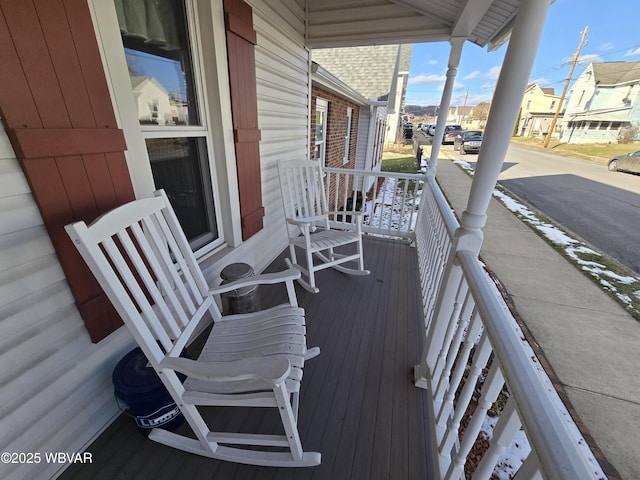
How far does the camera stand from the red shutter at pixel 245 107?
1812mm

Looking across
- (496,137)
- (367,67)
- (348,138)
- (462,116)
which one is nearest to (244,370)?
(496,137)

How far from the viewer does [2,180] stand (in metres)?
0.89

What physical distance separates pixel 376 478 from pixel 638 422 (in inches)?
83.0

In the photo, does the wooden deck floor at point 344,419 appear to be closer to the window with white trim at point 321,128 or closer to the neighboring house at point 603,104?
the window with white trim at point 321,128

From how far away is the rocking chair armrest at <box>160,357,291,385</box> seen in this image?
92 cm

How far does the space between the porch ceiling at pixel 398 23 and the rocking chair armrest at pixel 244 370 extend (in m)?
2.74

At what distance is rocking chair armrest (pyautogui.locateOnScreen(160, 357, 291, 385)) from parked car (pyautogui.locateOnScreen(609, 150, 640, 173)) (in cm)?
1546

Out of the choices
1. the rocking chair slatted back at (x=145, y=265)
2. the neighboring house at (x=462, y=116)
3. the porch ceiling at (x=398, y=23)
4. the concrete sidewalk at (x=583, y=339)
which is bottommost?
the concrete sidewalk at (x=583, y=339)

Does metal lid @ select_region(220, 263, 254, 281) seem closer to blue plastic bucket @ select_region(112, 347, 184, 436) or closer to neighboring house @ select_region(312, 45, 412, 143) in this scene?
blue plastic bucket @ select_region(112, 347, 184, 436)

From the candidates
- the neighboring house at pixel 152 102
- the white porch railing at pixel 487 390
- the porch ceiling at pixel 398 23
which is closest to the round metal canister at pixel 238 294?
the neighboring house at pixel 152 102

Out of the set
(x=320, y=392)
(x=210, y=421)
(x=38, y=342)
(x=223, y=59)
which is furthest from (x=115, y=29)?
(x=320, y=392)

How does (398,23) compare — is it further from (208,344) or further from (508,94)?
(208,344)

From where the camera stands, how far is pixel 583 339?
2.67 m

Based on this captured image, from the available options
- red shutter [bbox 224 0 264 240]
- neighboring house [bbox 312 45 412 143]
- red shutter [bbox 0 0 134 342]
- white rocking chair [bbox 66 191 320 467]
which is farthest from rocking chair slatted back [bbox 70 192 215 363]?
neighboring house [bbox 312 45 412 143]
